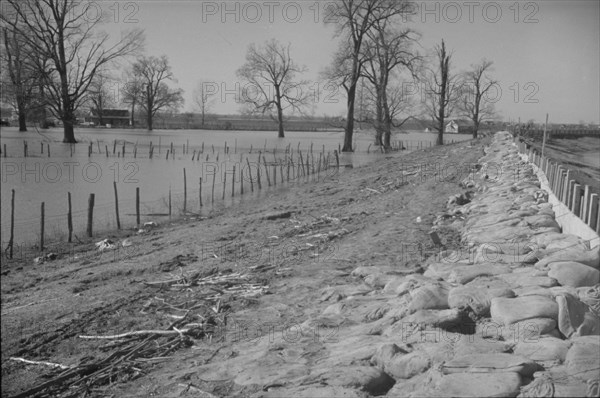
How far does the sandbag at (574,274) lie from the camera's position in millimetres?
4898

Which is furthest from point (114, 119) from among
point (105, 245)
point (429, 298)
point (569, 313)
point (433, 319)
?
point (569, 313)

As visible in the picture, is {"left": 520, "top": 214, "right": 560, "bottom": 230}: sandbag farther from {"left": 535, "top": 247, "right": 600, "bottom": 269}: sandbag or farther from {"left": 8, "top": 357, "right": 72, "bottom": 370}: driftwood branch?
{"left": 8, "top": 357, "right": 72, "bottom": 370}: driftwood branch

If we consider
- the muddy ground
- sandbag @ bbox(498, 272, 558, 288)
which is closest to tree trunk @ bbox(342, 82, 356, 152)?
the muddy ground

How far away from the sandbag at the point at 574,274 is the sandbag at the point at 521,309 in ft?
2.04

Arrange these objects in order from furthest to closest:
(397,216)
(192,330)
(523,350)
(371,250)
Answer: (397,216), (371,250), (192,330), (523,350)

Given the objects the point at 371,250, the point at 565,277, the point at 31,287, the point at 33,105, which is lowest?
the point at 31,287

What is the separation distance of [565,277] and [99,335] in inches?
179

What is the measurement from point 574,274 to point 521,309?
96cm

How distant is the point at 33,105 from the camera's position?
122 ft

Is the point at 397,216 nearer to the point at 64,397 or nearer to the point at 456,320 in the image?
the point at 456,320

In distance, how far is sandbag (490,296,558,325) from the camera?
426 centimetres

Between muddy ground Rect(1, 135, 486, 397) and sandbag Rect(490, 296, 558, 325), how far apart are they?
127cm

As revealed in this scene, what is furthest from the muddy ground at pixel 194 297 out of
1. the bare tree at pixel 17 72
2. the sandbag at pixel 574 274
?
the bare tree at pixel 17 72

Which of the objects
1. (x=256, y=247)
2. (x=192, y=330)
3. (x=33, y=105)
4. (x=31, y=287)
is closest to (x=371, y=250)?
(x=256, y=247)
